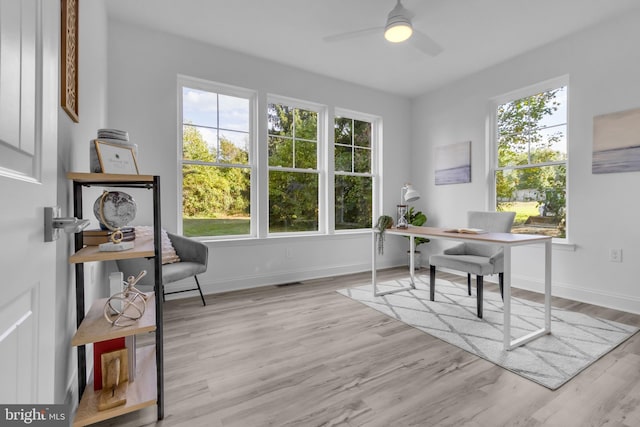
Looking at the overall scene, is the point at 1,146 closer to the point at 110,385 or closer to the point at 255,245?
the point at 110,385

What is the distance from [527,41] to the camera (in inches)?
135

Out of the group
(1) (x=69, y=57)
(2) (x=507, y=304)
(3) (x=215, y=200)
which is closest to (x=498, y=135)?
(2) (x=507, y=304)

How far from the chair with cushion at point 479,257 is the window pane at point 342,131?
2.08 m

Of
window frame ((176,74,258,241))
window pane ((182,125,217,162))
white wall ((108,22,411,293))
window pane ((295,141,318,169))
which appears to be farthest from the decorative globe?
window pane ((295,141,318,169))

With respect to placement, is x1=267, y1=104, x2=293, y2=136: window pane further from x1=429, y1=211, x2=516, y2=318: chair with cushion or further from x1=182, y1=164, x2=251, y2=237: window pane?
x1=429, y1=211, x2=516, y2=318: chair with cushion

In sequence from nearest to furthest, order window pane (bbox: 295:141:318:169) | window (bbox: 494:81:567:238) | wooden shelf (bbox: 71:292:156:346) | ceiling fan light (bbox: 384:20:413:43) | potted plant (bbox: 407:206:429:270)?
wooden shelf (bbox: 71:292:156:346) < ceiling fan light (bbox: 384:20:413:43) < window (bbox: 494:81:567:238) < window pane (bbox: 295:141:318:169) < potted plant (bbox: 407:206:429:270)

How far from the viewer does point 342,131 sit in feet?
15.2

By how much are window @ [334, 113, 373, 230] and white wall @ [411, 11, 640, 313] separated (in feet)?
5.29

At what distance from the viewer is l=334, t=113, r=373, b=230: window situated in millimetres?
4582

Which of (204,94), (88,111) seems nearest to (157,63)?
(204,94)

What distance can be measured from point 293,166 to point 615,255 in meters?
3.59

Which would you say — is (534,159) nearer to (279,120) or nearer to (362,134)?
(362,134)

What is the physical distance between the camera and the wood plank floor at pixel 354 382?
1.48 metres

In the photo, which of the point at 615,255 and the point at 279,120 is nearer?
the point at 615,255
